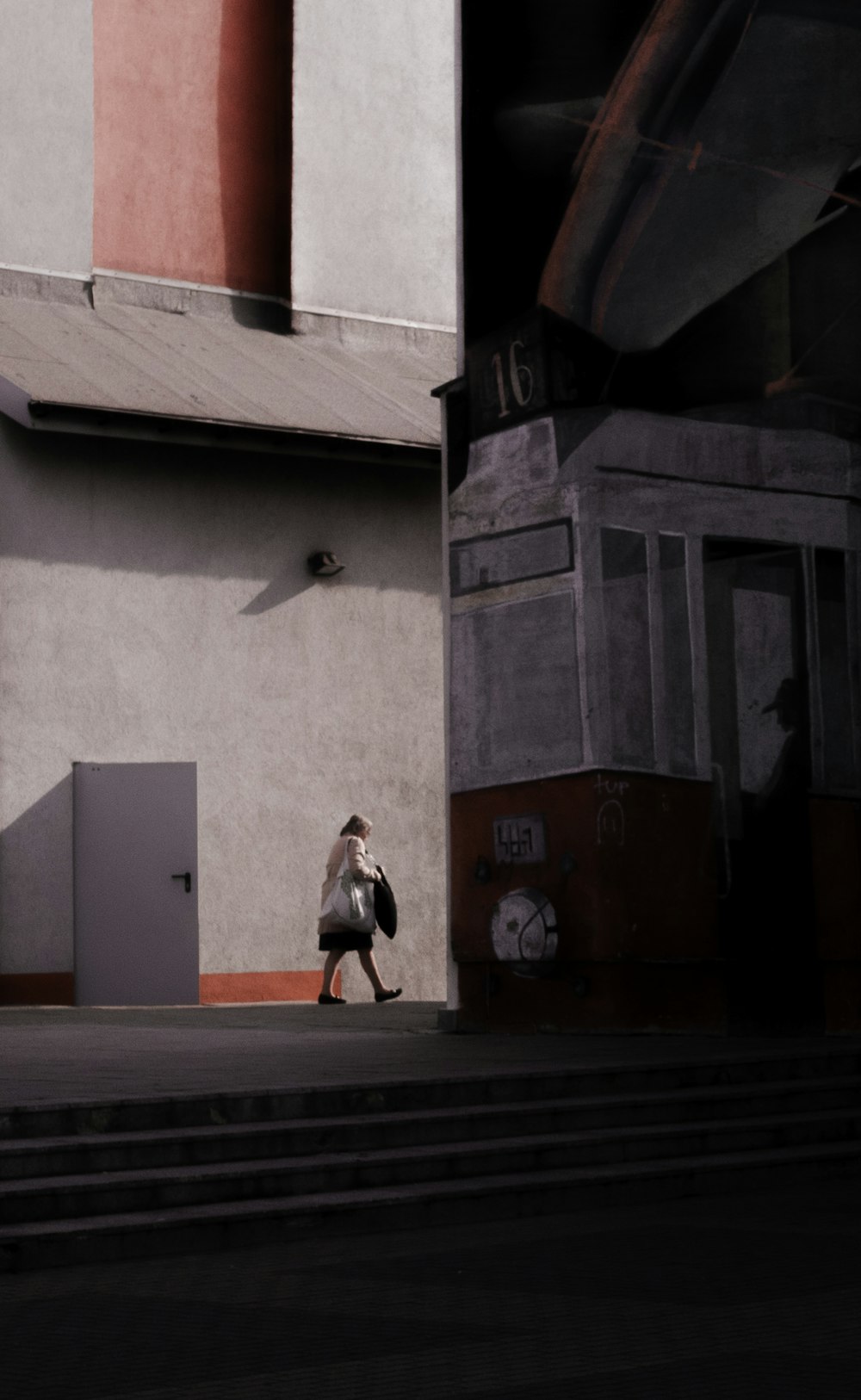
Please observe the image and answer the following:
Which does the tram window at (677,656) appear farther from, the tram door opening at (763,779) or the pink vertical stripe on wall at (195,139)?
the pink vertical stripe on wall at (195,139)

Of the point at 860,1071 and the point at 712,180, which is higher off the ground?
the point at 712,180

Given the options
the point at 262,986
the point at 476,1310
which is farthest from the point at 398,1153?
the point at 262,986

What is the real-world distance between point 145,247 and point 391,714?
576 cm

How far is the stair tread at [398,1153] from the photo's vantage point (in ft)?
25.2

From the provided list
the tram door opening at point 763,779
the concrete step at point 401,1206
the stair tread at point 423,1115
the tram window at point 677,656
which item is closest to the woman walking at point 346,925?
the tram window at point 677,656

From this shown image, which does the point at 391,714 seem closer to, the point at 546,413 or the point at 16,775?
the point at 16,775

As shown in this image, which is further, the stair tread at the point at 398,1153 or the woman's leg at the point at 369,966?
the woman's leg at the point at 369,966

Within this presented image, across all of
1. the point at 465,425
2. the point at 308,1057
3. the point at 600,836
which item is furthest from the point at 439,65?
the point at 308,1057

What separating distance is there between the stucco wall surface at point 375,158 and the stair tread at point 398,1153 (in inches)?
547

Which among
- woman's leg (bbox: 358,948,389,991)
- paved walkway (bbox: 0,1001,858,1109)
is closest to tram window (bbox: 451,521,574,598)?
paved walkway (bbox: 0,1001,858,1109)

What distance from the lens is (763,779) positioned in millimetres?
13766

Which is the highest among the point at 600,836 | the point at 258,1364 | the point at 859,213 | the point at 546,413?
the point at 859,213

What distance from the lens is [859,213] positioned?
14203 mm

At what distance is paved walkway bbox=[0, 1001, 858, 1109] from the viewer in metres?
9.47
